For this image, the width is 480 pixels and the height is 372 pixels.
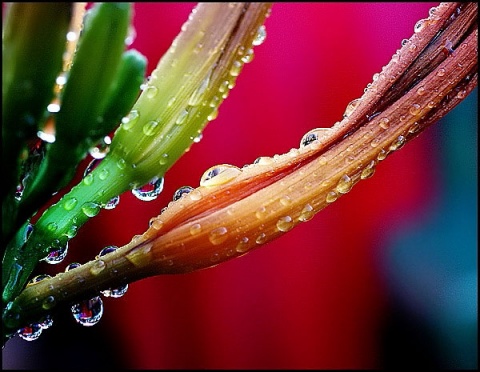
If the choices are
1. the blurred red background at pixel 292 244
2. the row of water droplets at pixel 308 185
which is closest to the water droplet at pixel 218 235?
the row of water droplets at pixel 308 185

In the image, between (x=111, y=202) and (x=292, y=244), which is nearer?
(x=111, y=202)

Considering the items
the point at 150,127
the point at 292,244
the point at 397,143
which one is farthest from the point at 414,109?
the point at 292,244

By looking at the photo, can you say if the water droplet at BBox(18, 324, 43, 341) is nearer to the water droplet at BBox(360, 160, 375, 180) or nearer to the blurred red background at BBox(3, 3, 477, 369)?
the water droplet at BBox(360, 160, 375, 180)

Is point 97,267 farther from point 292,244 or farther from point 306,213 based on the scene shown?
point 292,244

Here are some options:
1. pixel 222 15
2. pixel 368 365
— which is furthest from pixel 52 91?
pixel 368 365

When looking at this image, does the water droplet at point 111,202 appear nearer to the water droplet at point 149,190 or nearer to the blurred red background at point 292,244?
the water droplet at point 149,190

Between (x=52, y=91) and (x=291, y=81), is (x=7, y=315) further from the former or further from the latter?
(x=291, y=81)
